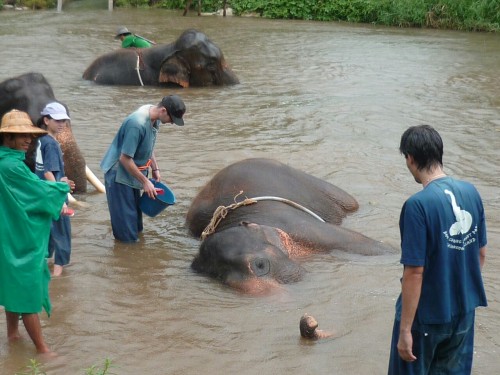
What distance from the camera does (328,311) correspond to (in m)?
5.33

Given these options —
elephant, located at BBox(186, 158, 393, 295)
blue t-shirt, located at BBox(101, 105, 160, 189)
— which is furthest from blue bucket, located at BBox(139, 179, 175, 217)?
elephant, located at BBox(186, 158, 393, 295)

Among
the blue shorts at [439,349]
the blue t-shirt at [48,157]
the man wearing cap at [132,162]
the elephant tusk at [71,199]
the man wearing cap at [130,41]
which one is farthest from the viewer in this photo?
the man wearing cap at [130,41]

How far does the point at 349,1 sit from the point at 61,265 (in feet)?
64.2

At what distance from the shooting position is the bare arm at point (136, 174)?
617 centimetres

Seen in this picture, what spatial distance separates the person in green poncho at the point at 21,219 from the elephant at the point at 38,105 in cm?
288

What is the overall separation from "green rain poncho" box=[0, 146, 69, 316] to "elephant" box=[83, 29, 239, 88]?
9.19 metres

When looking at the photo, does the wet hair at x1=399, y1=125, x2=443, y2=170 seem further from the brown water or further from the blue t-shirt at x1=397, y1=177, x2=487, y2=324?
the brown water

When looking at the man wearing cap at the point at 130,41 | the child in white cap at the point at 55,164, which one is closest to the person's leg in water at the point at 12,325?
the child in white cap at the point at 55,164

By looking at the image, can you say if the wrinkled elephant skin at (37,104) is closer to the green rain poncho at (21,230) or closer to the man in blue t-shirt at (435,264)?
the green rain poncho at (21,230)

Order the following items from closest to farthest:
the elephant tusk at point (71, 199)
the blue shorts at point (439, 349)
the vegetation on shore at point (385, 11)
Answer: the blue shorts at point (439, 349)
the elephant tusk at point (71, 199)
the vegetation on shore at point (385, 11)

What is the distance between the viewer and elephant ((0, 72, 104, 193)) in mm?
7371

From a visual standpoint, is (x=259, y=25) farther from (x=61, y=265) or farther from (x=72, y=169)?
(x=61, y=265)

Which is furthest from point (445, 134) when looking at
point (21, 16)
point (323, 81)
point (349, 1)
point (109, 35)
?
point (21, 16)

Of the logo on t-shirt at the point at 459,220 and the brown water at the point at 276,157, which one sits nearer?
the logo on t-shirt at the point at 459,220
